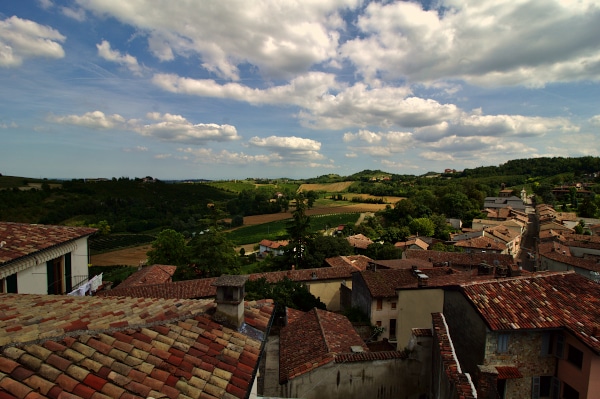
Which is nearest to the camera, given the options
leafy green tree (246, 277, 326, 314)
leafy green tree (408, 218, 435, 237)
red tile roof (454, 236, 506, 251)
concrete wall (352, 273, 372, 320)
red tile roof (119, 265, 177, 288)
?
leafy green tree (246, 277, 326, 314)

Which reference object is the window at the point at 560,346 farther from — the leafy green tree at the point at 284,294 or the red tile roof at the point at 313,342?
the leafy green tree at the point at 284,294

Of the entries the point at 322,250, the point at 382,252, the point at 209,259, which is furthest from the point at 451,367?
the point at 382,252

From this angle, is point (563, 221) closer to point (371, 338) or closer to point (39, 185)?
point (371, 338)

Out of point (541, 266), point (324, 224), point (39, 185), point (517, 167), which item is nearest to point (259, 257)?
point (324, 224)

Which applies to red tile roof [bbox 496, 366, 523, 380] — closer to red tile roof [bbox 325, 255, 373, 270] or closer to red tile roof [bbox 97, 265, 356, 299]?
red tile roof [bbox 97, 265, 356, 299]

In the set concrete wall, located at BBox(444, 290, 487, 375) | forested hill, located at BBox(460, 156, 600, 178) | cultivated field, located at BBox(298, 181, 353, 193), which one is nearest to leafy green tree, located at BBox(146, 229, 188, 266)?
concrete wall, located at BBox(444, 290, 487, 375)

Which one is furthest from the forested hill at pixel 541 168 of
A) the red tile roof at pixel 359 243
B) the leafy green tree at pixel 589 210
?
the red tile roof at pixel 359 243
